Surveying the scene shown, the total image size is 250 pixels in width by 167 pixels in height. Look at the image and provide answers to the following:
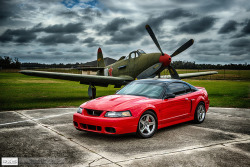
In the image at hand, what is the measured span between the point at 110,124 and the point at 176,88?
2683 mm

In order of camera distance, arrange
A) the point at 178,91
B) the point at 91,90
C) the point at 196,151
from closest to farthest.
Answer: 1. the point at 196,151
2. the point at 178,91
3. the point at 91,90

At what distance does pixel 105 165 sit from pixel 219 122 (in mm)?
4988

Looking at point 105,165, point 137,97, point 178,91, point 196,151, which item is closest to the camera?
point 105,165

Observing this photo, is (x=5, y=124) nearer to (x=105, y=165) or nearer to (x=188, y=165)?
(x=105, y=165)

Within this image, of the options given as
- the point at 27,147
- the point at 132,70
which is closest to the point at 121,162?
the point at 27,147

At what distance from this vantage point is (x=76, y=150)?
469 centimetres

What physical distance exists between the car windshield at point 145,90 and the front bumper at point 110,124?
1237mm

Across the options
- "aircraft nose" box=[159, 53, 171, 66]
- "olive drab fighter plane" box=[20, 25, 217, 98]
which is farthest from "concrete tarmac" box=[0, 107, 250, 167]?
"aircraft nose" box=[159, 53, 171, 66]

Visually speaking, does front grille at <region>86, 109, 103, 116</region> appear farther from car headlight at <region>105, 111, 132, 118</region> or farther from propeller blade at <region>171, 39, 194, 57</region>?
propeller blade at <region>171, 39, 194, 57</region>

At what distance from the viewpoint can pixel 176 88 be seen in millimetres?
6898

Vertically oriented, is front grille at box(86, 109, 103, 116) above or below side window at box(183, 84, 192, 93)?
below

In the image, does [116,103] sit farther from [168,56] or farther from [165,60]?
[168,56]

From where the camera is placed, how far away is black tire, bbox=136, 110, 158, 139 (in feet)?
18.0

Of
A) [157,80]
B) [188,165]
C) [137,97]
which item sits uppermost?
[157,80]
